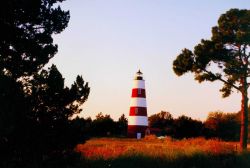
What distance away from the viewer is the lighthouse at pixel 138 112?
5800cm

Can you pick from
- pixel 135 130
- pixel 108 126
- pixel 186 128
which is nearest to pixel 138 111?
pixel 135 130

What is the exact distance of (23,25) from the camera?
54.0ft

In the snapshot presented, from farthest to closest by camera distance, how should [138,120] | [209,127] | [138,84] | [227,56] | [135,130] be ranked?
[138,84] → [138,120] → [135,130] → [209,127] → [227,56]

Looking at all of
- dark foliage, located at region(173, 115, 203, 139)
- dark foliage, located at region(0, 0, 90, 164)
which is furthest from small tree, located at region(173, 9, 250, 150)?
dark foliage, located at region(0, 0, 90, 164)

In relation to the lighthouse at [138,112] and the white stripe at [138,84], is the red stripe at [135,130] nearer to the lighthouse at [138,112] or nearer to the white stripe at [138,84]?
the lighthouse at [138,112]

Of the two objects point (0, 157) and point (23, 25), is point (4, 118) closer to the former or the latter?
Answer: point (0, 157)

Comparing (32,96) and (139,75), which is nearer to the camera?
(32,96)

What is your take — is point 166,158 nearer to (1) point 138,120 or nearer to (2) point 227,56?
(2) point 227,56

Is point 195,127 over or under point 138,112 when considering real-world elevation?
under

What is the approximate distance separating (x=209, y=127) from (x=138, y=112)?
9697 millimetres

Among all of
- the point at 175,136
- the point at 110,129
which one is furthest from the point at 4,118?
the point at 110,129

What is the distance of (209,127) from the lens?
53031 mm

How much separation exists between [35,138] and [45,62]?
3.03 meters

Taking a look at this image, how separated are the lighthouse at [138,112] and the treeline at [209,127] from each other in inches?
153
